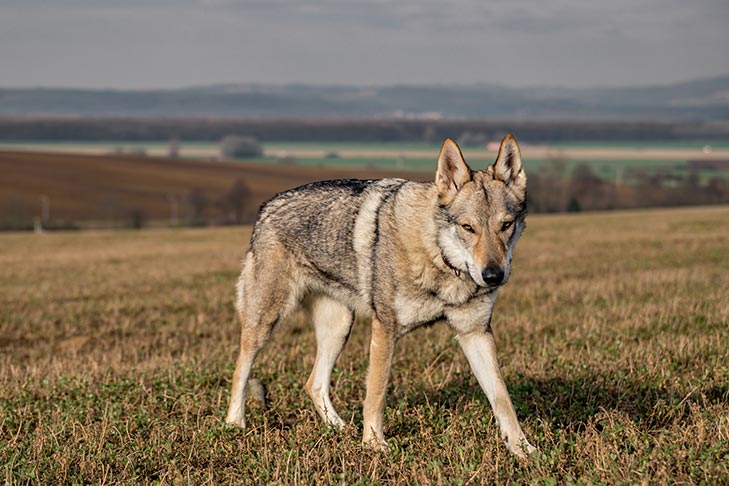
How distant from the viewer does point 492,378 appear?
5758 millimetres

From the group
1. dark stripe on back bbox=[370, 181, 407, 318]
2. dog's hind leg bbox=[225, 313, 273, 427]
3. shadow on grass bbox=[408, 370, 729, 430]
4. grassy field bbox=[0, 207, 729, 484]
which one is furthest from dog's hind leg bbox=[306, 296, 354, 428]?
dark stripe on back bbox=[370, 181, 407, 318]

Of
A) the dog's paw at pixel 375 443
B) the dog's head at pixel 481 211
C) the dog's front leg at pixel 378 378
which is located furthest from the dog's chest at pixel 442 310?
the dog's paw at pixel 375 443

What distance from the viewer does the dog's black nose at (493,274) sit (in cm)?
504

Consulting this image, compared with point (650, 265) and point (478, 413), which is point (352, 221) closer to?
point (478, 413)

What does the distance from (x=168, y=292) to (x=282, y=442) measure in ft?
39.3

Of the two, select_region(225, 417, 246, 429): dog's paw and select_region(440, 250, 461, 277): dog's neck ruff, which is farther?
select_region(225, 417, 246, 429): dog's paw

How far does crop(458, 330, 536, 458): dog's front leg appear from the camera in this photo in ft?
18.4

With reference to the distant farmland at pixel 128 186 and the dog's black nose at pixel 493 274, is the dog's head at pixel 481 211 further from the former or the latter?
the distant farmland at pixel 128 186

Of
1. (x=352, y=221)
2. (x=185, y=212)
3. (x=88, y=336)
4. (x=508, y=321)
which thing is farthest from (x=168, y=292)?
(x=185, y=212)

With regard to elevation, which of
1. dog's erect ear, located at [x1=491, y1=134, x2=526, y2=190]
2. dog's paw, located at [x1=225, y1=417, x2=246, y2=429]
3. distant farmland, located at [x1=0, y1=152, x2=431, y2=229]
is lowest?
distant farmland, located at [x1=0, y1=152, x2=431, y2=229]

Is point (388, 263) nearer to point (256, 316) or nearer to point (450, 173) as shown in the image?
point (450, 173)

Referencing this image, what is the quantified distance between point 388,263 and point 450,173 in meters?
0.81

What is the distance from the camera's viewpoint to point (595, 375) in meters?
7.25

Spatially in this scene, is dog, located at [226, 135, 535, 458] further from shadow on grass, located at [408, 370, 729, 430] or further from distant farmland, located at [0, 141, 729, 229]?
distant farmland, located at [0, 141, 729, 229]
